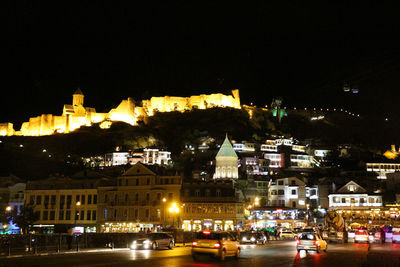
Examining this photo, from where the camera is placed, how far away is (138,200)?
64000mm

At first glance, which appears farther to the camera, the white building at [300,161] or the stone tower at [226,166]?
the white building at [300,161]

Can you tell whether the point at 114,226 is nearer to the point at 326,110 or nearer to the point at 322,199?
the point at 322,199

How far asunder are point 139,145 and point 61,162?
29.2 meters

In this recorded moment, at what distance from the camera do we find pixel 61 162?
410ft

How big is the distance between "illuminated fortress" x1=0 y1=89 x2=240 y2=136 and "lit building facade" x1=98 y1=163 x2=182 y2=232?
10019 cm

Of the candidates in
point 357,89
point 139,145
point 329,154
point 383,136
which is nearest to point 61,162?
point 139,145

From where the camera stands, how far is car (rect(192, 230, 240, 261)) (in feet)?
70.3

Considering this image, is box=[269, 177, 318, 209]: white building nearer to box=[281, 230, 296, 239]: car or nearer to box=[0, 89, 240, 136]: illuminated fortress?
box=[281, 230, 296, 239]: car

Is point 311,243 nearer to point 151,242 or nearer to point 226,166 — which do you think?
point 151,242

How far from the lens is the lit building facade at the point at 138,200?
62406mm

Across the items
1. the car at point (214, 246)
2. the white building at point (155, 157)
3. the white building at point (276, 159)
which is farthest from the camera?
the white building at point (276, 159)

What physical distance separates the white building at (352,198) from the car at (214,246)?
2594 inches

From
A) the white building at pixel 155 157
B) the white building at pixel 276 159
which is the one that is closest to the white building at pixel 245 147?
the white building at pixel 276 159

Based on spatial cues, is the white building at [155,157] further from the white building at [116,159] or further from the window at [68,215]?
the window at [68,215]
